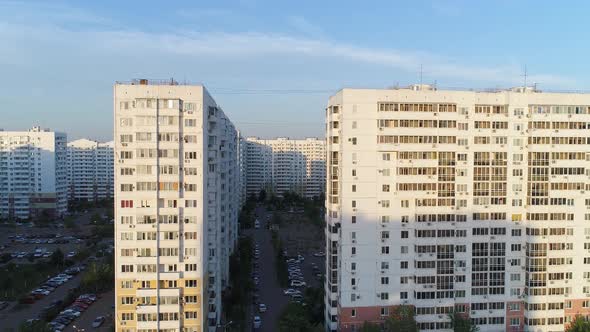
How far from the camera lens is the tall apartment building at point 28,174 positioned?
210 feet

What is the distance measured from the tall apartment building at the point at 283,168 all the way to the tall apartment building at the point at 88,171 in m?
23.5

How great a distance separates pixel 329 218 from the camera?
22953 millimetres

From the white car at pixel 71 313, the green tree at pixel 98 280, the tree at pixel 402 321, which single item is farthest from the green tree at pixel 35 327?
the tree at pixel 402 321

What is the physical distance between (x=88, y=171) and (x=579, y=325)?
75.4 meters

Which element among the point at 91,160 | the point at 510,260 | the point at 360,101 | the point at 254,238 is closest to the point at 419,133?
the point at 360,101

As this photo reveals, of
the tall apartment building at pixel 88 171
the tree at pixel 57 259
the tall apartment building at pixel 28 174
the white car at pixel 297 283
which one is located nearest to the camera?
the white car at pixel 297 283

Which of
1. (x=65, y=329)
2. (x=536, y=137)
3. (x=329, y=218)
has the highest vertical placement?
(x=536, y=137)

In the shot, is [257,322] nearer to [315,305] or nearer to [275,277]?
[315,305]

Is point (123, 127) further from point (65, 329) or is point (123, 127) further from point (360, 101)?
point (65, 329)

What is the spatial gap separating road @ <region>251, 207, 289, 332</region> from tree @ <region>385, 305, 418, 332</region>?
7.65 m

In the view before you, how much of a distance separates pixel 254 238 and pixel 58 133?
32.5 meters

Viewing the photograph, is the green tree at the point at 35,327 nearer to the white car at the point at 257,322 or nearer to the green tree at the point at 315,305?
the white car at the point at 257,322

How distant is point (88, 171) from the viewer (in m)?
81.6

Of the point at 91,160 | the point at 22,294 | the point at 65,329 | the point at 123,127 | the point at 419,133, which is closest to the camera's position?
the point at 123,127
